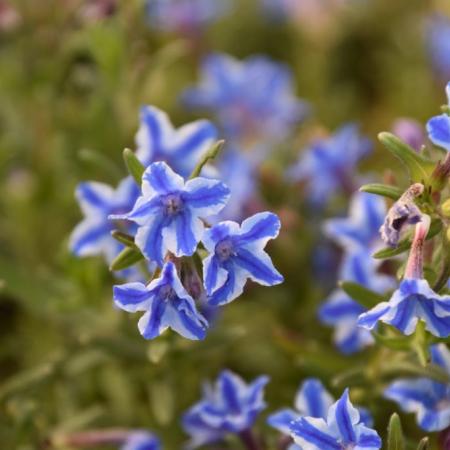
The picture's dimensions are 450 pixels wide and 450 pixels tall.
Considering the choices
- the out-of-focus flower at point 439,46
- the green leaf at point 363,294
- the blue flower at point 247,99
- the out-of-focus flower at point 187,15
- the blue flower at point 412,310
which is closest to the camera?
→ the blue flower at point 412,310

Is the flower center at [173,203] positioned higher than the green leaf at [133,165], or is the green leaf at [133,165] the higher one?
the green leaf at [133,165]

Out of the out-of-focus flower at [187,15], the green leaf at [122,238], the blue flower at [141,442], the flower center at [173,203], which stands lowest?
the blue flower at [141,442]

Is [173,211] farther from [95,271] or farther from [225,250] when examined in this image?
[95,271]

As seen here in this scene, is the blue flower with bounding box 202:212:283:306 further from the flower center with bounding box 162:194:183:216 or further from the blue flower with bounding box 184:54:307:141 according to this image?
the blue flower with bounding box 184:54:307:141

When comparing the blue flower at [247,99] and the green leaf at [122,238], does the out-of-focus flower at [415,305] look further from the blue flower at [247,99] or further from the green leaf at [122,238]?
the blue flower at [247,99]

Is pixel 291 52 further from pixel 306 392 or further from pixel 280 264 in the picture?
pixel 306 392

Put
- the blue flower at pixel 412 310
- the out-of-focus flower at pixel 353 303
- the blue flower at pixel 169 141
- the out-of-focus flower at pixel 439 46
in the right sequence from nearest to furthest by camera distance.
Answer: the blue flower at pixel 412 310 < the blue flower at pixel 169 141 < the out-of-focus flower at pixel 353 303 < the out-of-focus flower at pixel 439 46

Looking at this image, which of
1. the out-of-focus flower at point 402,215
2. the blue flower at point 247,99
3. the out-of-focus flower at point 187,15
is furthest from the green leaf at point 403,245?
the out-of-focus flower at point 187,15

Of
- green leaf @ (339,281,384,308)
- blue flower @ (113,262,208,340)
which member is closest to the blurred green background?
green leaf @ (339,281,384,308)
